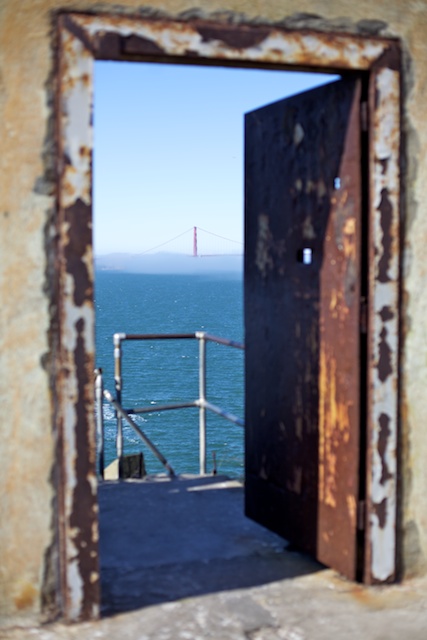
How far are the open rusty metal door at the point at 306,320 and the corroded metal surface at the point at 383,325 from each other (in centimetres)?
6

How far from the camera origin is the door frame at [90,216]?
9.75ft

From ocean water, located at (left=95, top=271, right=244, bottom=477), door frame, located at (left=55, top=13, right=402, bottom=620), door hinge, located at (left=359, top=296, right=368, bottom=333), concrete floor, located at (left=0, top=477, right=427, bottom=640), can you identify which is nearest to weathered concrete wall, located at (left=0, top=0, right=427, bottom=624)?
door frame, located at (left=55, top=13, right=402, bottom=620)

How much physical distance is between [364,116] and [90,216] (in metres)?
1.17

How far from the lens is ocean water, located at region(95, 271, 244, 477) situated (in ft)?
149

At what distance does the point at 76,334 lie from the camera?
9.89 feet

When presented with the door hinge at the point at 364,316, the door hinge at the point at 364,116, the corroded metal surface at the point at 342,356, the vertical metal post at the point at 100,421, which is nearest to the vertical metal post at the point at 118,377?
the vertical metal post at the point at 100,421

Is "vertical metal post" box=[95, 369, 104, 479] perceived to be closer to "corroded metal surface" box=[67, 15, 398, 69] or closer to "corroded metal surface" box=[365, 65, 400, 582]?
"corroded metal surface" box=[365, 65, 400, 582]

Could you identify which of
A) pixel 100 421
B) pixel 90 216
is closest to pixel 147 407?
pixel 100 421

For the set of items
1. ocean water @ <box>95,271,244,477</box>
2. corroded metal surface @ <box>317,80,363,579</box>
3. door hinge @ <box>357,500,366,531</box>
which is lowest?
ocean water @ <box>95,271,244,477</box>

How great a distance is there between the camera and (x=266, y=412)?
162 inches

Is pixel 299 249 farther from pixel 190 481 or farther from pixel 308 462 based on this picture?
pixel 190 481

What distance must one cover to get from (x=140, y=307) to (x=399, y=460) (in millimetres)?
119381

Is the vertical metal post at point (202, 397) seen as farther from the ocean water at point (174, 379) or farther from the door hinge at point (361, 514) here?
the ocean water at point (174, 379)

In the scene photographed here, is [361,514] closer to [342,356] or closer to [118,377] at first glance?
[342,356]
